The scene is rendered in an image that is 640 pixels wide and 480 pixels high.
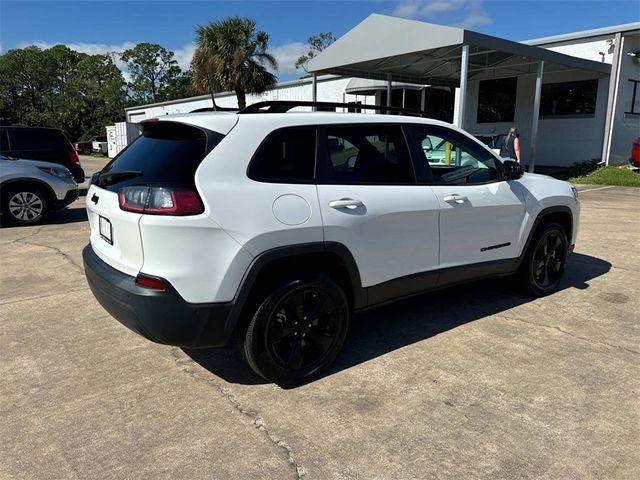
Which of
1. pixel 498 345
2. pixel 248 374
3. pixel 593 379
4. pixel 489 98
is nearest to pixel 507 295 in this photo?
pixel 498 345

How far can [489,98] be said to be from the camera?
68.4 feet

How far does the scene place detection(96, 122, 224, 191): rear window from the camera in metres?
Answer: 2.82

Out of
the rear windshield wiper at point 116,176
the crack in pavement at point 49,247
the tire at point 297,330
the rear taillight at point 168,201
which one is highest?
the rear windshield wiper at point 116,176

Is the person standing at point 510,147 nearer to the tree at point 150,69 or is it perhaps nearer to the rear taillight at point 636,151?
the rear taillight at point 636,151

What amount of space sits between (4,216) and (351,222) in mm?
7831

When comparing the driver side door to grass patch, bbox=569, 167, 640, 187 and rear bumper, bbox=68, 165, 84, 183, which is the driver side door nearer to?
rear bumper, bbox=68, 165, 84, 183

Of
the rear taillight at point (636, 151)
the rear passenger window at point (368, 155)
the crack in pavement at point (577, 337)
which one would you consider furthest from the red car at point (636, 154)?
the rear passenger window at point (368, 155)

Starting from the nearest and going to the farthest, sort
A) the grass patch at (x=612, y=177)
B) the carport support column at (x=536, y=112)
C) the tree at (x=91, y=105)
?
the carport support column at (x=536, y=112), the grass patch at (x=612, y=177), the tree at (x=91, y=105)

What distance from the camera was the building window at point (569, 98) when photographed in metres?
17.6

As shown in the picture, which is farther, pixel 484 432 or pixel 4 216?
pixel 4 216

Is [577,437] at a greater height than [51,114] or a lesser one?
lesser

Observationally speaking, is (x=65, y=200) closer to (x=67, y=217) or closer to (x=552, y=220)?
(x=67, y=217)

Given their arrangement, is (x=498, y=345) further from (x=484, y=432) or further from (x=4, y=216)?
(x=4, y=216)

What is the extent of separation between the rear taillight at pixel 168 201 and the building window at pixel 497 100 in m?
19.8
